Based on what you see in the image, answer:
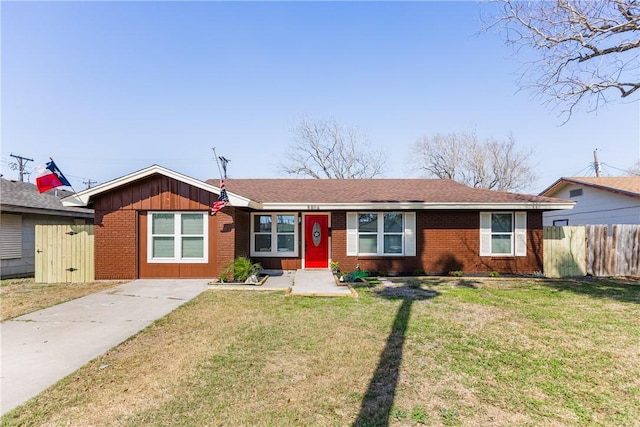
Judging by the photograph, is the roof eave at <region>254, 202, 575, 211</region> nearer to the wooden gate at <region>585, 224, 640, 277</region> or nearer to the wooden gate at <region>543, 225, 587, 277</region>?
the wooden gate at <region>543, 225, 587, 277</region>

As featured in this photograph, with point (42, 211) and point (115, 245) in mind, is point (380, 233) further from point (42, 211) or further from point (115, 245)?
point (42, 211)

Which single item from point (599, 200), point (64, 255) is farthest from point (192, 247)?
point (599, 200)

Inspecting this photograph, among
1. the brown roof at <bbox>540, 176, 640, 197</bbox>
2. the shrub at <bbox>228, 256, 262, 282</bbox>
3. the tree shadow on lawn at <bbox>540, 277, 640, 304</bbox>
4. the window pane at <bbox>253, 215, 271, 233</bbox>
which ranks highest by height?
the brown roof at <bbox>540, 176, 640, 197</bbox>

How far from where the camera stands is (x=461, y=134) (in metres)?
31.5

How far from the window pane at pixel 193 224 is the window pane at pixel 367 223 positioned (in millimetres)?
5626

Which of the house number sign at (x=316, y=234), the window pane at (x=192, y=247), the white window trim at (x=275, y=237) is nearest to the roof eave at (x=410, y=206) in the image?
the white window trim at (x=275, y=237)

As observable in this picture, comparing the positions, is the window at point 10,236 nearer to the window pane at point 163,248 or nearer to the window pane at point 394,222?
the window pane at point 163,248

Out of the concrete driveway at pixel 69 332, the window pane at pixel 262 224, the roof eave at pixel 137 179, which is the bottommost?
the concrete driveway at pixel 69 332

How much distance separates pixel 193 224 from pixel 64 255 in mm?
4215

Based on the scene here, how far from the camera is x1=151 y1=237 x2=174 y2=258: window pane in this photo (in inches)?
423

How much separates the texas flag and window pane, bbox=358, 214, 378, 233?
9412 mm

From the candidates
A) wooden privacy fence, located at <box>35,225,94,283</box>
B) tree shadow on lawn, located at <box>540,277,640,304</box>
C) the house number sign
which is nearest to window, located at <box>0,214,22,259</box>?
wooden privacy fence, located at <box>35,225,94,283</box>

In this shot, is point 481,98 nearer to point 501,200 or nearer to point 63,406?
point 501,200

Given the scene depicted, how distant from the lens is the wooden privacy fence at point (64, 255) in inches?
413
